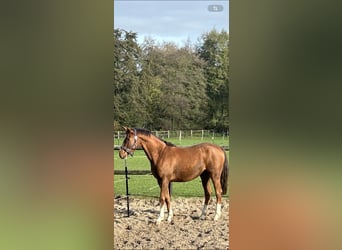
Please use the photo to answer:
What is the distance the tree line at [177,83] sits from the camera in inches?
62.0

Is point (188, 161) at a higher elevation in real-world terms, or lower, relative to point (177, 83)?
lower

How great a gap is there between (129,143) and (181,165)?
451mm

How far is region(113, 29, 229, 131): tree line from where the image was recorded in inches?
Result: 62.0

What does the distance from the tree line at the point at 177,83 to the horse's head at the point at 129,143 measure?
0.15 ft

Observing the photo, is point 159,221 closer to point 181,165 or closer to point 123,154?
point 181,165

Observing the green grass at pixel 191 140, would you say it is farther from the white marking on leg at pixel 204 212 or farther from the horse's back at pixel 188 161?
the white marking on leg at pixel 204 212

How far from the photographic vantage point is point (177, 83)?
168 cm

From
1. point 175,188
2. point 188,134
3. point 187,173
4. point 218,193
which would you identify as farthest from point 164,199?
point 188,134

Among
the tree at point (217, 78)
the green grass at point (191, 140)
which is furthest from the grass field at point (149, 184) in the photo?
the tree at point (217, 78)

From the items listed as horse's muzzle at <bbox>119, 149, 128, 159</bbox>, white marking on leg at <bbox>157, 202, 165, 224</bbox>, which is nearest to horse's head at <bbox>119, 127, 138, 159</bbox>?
horse's muzzle at <bbox>119, 149, 128, 159</bbox>

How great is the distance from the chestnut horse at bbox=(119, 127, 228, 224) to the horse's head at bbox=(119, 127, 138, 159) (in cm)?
3

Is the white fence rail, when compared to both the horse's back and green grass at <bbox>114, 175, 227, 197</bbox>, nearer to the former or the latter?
the horse's back
